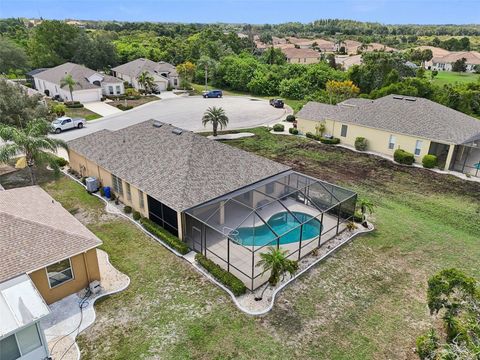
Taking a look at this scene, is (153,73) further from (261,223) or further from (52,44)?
(261,223)

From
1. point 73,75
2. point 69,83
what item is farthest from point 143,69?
point 69,83

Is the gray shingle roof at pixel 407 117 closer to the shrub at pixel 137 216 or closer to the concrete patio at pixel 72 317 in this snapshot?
the shrub at pixel 137 216

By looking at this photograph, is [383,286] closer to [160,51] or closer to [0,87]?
[0,87]

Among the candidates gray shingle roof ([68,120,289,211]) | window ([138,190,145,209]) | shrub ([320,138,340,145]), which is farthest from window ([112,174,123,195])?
shrub ([320,138,340,145])

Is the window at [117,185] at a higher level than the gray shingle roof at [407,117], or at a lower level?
lower

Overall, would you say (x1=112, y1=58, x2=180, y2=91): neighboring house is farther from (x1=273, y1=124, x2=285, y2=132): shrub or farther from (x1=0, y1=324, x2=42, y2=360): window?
(x1=0, y1=324, x2=42, y2=360): window

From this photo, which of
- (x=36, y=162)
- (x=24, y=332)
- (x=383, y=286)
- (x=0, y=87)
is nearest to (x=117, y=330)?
(x=24, y=332)

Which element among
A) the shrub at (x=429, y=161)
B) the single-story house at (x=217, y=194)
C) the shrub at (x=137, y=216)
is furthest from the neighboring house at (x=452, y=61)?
the shrub at (x=137, y=216)
